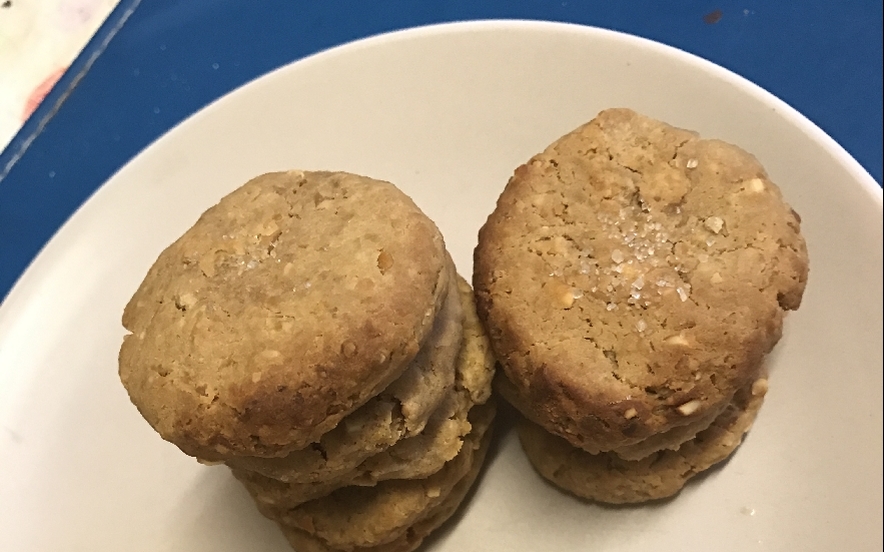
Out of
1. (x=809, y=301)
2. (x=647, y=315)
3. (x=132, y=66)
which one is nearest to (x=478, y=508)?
(x=647, y=315)

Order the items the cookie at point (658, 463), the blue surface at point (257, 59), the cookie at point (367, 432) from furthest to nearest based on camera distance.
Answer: the blue surface at point (257, 59) → the cookie at point (658, 463) → the cookie at point (367, 432)

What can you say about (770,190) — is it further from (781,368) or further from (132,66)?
(132,66)

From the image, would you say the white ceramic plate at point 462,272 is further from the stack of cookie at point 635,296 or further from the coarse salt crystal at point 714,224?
the coarse salt crystal at point 714,224

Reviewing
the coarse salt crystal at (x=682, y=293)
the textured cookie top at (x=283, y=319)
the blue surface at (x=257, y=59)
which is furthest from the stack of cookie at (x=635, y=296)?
the blue surface at (x=257, y=59)

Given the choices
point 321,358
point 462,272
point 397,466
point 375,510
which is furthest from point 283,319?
point 462,272

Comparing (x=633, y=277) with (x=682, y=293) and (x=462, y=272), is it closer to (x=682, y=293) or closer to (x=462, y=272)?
(x=682, y=293)

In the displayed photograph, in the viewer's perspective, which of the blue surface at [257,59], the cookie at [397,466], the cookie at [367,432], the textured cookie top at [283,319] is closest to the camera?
the textured cookie top at [283,319]

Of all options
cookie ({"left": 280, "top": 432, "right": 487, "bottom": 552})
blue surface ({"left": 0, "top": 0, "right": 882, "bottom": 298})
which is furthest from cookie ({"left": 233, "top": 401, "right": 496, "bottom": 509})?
blue surface ({"left": 0, "top": 0, "right": 882, "bottom": 298})
